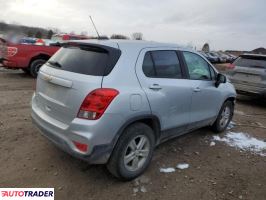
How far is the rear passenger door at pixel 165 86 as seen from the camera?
3676mm

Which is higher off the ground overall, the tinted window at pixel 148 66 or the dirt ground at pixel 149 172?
the tinted window at pixel 148 66

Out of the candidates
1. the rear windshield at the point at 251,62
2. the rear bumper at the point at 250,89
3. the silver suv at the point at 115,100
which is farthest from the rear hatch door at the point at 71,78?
the rear windshield at the point at 251,62

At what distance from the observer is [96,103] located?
10.3ft

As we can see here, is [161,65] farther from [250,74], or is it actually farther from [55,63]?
[250,74]

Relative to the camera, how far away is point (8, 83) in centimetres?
955

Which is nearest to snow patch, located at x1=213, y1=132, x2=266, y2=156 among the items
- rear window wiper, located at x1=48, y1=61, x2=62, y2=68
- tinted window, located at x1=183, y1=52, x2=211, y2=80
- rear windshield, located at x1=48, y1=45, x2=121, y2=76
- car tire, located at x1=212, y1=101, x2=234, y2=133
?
car tire, located at x1=212, y1=101, x2=234, y2=133

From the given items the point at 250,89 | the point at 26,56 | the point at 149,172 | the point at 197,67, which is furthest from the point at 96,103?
the point at 26,56

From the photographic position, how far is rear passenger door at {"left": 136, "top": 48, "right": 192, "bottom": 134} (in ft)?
12.1

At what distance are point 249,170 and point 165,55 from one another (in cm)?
212

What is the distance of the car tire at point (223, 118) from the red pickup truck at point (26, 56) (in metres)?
7.41

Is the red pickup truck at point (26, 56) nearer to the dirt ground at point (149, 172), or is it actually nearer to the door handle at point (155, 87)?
the dirt ground at point (149, 172)

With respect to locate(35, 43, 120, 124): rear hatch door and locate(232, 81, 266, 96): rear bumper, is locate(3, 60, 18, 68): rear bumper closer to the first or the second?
locate(35, 43, 120, 124): rear hatch door

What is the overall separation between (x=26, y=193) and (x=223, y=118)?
13.1 ft

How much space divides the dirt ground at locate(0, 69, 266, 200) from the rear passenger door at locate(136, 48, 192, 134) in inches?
24.7
